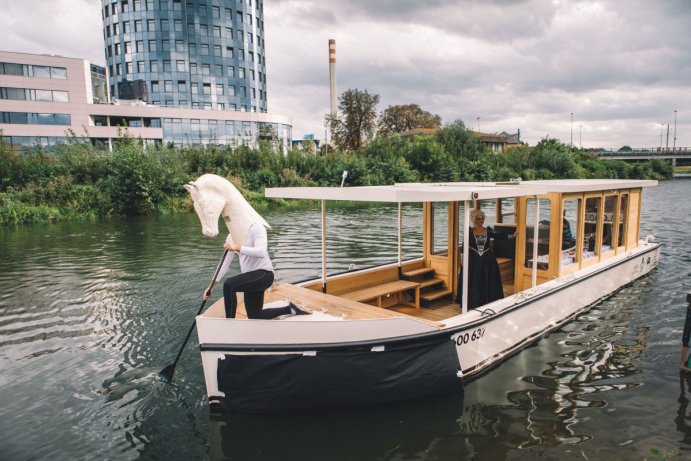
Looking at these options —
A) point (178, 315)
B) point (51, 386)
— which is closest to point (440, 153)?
point (178, 315)

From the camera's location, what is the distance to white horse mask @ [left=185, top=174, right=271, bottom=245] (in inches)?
205

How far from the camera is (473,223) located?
790 cm

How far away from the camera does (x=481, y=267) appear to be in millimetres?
7762

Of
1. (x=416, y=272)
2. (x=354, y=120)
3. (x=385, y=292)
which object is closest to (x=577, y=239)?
(x=416, y=272)

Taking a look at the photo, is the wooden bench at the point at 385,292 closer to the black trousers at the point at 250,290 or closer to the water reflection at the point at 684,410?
the black trousers at the point at 250,290

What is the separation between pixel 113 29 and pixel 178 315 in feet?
263

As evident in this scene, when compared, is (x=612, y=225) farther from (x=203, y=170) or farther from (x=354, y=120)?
(x=354, y=120)

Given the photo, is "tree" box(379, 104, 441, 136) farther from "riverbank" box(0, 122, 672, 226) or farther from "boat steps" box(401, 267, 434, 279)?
"boat steps" box(401, 267, 434, 279)

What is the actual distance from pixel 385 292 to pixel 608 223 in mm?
5814

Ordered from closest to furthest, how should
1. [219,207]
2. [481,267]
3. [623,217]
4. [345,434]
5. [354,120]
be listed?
1. [219,207]
2. [345,434]
3. [481,267]
4. [623,217]
5. [354,120]

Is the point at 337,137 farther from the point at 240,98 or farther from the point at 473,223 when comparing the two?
the point at 473,223

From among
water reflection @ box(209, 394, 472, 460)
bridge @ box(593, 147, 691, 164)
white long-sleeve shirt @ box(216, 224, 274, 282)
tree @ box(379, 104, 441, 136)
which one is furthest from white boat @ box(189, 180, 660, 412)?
bridge @ box(593, 147, 691, 164)

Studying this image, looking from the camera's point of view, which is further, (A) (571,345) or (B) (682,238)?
(B) (682,238)

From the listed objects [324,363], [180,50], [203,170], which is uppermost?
[180,50]
